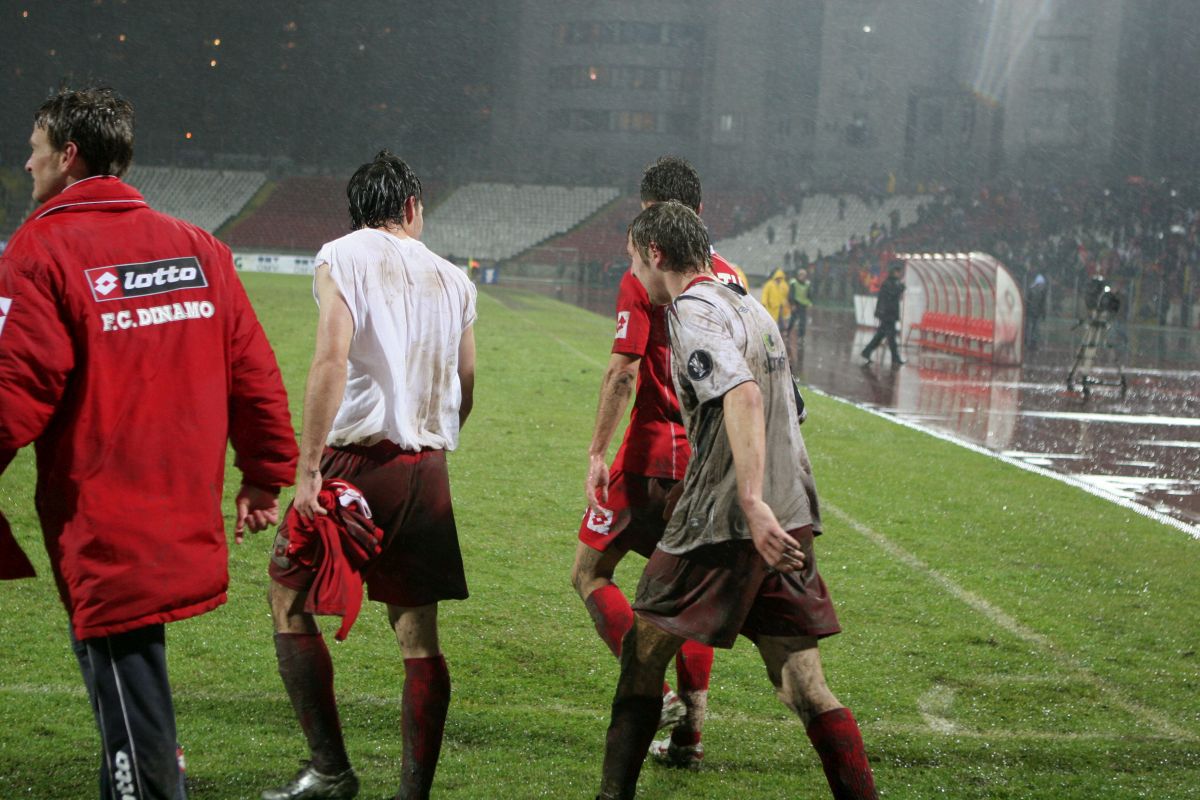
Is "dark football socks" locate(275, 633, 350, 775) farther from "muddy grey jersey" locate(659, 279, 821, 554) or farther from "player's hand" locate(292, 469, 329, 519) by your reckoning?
"muddy grey jersey" locate(659, 279, 821, 554)

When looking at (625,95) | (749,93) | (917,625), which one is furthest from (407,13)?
(917,625)

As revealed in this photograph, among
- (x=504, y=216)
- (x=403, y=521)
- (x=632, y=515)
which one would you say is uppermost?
Result: (x=504, y=216)

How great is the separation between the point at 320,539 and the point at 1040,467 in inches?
398

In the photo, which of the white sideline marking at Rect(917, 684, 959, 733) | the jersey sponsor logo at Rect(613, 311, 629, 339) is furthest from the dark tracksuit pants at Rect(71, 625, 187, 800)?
the white sideline marking at Rect(917, 684, 959, 733)

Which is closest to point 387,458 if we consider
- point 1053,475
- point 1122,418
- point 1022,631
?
point 1022,631

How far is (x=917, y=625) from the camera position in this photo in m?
6.53

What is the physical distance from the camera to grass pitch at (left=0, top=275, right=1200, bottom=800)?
4.33 m

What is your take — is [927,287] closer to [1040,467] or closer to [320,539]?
[1040,467]

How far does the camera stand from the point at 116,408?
9.48 ft

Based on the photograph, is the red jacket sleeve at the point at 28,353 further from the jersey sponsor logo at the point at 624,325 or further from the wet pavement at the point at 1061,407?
the wet pavement at the point at 1061,407

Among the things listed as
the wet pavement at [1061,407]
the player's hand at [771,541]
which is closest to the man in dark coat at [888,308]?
the wet pavement at [1061,407]

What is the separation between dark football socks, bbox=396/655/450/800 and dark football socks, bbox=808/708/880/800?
115 centimetres

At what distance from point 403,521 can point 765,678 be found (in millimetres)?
2308

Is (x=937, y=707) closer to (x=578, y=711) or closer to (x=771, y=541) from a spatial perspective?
(x=578, y=711)
